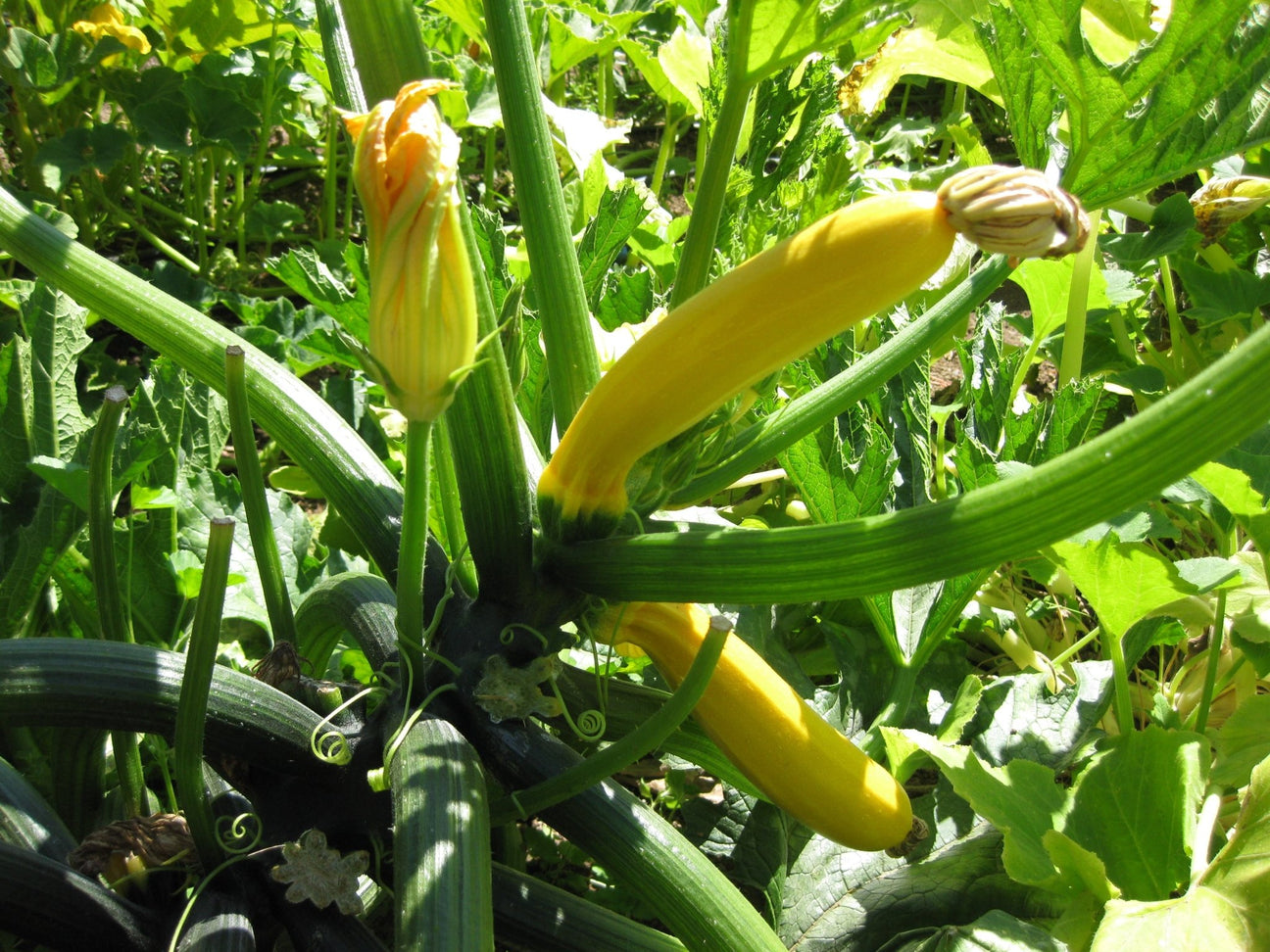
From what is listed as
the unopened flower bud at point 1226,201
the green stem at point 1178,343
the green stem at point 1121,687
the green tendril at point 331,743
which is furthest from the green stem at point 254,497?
the green stem at point 1178,343

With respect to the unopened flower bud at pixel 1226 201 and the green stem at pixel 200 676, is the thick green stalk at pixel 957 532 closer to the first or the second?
the green stem at pixel 200 676

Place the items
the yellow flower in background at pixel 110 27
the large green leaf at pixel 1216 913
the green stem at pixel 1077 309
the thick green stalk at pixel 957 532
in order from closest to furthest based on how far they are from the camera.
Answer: the thick green stalk at pixel 957 532 → the large green leaf at pixel 1216 913 → the green stem at pixel 1077 309 → the yellow flower in background at pixel 110 27

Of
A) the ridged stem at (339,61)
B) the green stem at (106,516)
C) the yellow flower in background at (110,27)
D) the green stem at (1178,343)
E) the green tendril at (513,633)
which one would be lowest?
the green tendril at (513,633)

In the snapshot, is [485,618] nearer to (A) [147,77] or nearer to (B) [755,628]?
(B) [755,628]

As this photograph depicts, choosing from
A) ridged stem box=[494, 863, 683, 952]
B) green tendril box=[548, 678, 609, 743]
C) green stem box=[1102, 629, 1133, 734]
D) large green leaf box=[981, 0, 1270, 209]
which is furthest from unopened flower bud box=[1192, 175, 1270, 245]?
ridged stem box=[494, 863, 683, 952]

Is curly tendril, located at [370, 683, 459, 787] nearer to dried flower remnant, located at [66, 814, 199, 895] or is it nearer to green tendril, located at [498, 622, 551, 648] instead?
green tendril, located at [498, 622, 551, 648]

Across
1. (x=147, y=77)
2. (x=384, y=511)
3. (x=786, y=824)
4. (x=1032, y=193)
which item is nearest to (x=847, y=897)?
(x=786, y=824)
